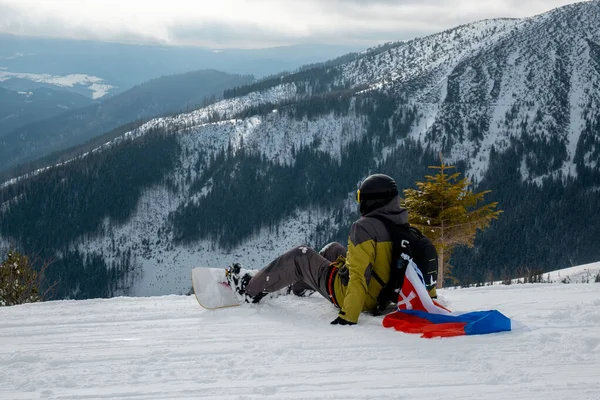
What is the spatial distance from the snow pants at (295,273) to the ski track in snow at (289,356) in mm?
255

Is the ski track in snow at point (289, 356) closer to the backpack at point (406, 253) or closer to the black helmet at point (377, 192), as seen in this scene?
the backpack at point (406, 253)

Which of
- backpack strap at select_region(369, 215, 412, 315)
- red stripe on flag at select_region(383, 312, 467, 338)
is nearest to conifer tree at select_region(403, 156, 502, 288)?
backpack strap at select_region(369, 215, 412, 315)

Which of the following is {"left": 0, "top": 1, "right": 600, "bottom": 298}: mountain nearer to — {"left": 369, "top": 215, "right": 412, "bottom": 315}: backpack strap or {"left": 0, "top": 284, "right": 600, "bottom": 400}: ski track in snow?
{"left": 369, "top": 215, "right": 412, "bottom": 315}: backpack strap

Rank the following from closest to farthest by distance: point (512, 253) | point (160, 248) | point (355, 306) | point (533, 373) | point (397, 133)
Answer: point (533, 373) < point (355, 306) < point (512, 253) < point (160, 248) < point (397, 133)

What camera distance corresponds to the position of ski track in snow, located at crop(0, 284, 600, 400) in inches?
122

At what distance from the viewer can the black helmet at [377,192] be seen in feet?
15.1

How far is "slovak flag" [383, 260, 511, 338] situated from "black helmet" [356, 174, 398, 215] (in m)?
0.66

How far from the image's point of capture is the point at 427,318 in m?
4.29

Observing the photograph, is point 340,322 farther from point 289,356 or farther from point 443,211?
point 443,211

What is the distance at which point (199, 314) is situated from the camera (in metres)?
5.30


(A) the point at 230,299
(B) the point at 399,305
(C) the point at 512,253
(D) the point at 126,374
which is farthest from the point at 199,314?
(C) the point at 512,253

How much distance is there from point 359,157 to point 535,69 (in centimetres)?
6215

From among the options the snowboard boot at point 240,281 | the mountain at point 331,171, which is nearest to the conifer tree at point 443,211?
the snowboard boot at point 240,281

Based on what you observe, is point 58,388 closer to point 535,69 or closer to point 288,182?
point 288,182
